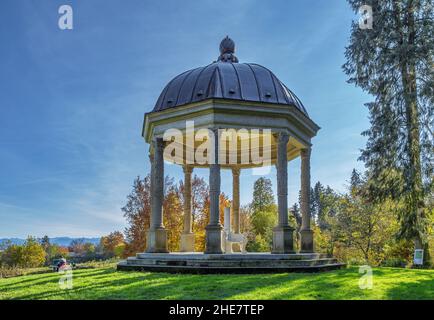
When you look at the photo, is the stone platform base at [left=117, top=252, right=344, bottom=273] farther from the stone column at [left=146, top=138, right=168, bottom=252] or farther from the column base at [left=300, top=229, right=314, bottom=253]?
the column base at [left=300, top=229, right=314, bottom=253]

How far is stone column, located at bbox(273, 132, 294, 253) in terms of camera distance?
16500 mm

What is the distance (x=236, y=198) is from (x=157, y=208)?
7.68m

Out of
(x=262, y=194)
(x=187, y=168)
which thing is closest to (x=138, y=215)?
(x=187, y=168)

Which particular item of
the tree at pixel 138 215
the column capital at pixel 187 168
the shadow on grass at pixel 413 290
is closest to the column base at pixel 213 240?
the shadow on grass at pixel 413 290

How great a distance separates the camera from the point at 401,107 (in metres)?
20.3

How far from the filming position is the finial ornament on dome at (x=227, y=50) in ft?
70.2

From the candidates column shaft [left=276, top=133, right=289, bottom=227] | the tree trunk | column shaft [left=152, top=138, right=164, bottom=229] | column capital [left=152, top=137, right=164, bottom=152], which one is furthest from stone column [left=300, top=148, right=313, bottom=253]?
column capital [left=152, top=137, right=164, bottom=152]

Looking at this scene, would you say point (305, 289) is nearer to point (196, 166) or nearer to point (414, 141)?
point (414, 141)

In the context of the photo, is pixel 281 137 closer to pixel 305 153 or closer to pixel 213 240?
pixel 305 153

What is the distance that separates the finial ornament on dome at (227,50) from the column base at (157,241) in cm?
967

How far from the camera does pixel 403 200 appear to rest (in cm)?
2027

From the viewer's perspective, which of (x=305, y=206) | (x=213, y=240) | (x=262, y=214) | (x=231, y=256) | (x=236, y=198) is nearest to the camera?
(x=231, y=256)
